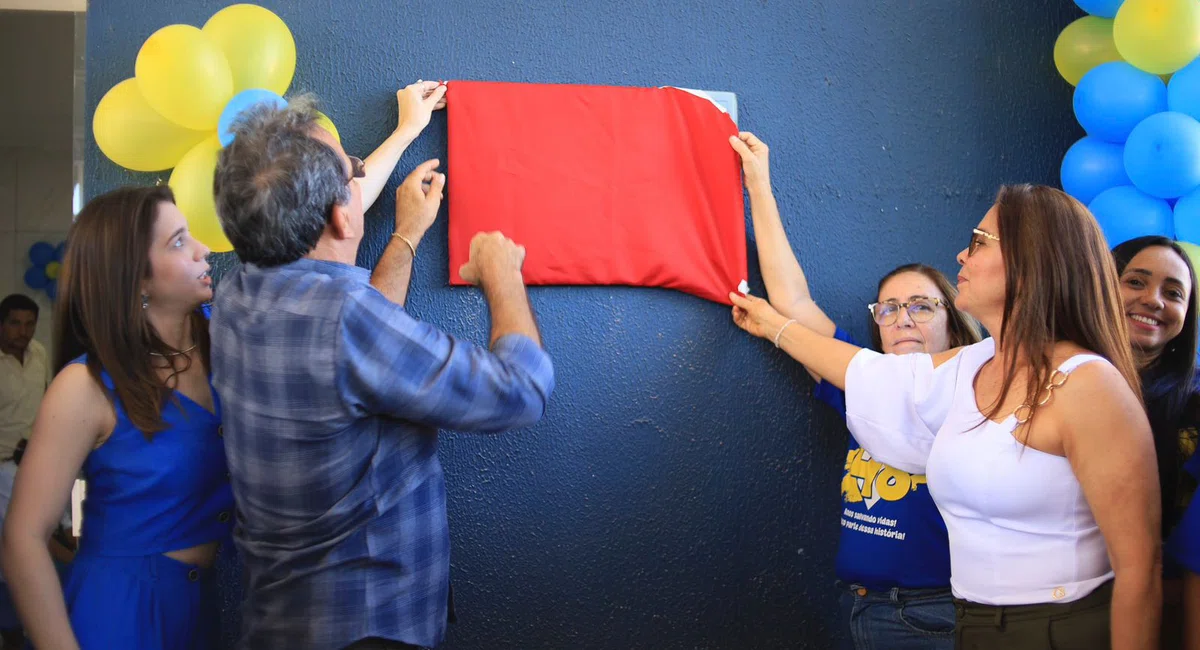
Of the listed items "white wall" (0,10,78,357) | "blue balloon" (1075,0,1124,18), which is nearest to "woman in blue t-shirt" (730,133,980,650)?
"blue balloon" (1075,0,1124,18)

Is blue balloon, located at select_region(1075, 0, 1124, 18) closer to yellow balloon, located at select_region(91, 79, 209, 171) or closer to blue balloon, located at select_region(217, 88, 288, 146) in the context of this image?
blue balloon, located at select_region(217, 88, 288, 146)

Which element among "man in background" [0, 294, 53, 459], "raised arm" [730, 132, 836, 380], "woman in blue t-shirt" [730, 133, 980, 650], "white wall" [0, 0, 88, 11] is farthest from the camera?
"man in background" [0, 294, 53, 459]

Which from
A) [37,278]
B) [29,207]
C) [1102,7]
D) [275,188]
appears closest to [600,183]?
[275,188]

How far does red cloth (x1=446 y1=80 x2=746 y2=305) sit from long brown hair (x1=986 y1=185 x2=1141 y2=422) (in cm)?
89

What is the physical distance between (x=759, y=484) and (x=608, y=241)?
77 centimetres

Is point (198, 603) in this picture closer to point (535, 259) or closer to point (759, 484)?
point (535, 259)

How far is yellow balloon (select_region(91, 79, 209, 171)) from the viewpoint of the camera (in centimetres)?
200

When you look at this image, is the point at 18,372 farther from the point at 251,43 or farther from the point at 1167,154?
the point at 1167,154

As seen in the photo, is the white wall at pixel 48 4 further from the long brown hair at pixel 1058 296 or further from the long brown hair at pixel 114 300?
the long brown hair at pixel 1058 296

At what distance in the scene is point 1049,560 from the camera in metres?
1.54

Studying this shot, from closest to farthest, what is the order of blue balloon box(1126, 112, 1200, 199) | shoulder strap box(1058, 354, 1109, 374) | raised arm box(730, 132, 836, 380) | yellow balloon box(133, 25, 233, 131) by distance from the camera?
shoulder strap box(1058, 354, 1109, 374) < yellow balloon box(133, 25, 233, 131) < blue balloon box(1126, 112, 1200, 199) < raised arm box(730, 132, 836, 380)

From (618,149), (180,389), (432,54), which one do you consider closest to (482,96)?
(432,54)

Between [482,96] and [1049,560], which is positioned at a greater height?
[482,96]

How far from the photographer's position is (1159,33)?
219 centimetres
